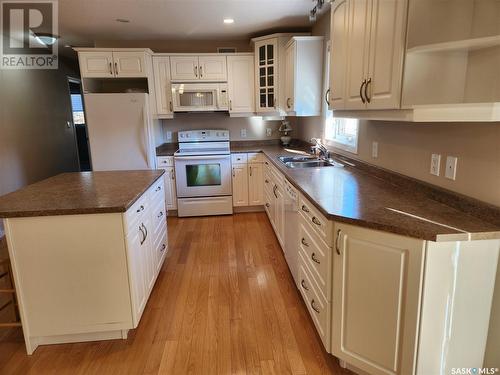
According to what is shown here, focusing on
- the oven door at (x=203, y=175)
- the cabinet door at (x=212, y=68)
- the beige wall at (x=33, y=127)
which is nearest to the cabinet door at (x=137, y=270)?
the oven door at (x=203, y=175)

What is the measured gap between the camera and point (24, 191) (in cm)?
212

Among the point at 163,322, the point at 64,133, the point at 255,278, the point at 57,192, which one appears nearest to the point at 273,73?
the point at 255,278

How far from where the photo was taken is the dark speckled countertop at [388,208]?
1265 millimetres

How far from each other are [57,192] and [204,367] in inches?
57.7

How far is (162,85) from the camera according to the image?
4219 mm

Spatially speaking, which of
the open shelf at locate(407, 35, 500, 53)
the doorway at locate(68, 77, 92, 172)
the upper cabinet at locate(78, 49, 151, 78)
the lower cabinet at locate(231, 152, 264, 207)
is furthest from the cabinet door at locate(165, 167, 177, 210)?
the doorway at locate(68, 77, 92, 172)

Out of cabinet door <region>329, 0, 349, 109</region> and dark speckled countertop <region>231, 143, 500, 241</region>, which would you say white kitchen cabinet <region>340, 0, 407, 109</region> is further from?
dark speckled countertop <region>231, 143, 500, 241</region>

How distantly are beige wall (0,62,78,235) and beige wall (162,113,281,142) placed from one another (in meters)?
2.14

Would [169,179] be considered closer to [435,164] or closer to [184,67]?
[184,67]

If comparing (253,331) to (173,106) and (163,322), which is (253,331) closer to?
(163,322)

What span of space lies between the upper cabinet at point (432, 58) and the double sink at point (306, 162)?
4.18ft

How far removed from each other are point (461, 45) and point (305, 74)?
2.36m

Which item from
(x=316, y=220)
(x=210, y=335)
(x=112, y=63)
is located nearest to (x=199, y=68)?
(x=112, y=63)

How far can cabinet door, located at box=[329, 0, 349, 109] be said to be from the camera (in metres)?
2.09
